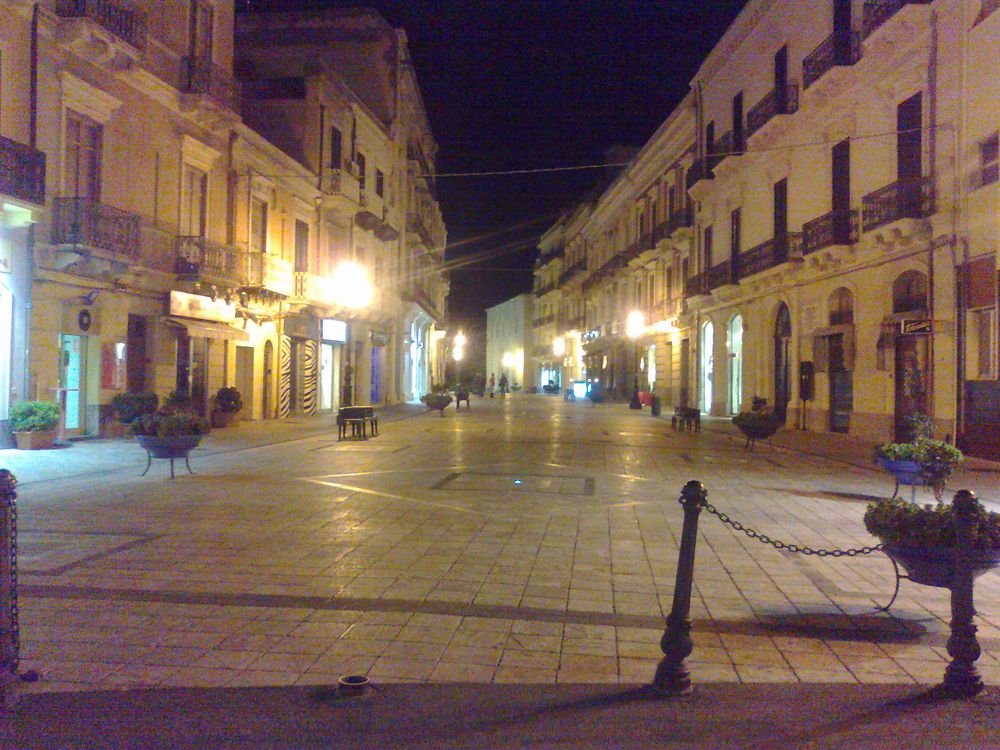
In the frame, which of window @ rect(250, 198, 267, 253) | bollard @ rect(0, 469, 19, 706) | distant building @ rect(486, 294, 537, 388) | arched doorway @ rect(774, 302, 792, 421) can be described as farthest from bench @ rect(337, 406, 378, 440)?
distant building @ rect(486, 294, 537, 388)

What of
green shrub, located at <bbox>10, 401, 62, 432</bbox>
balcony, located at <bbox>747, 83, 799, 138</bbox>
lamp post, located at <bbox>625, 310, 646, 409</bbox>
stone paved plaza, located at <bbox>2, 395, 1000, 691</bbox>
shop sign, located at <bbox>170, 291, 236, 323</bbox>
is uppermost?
balcony, located at <bbox>747, 83, 799, 138</bbox>

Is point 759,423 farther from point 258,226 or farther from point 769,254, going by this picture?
point 258,226

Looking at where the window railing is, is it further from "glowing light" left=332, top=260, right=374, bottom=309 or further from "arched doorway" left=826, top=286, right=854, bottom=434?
"arched doorway" left=826, top=286, right=854, bottom=434

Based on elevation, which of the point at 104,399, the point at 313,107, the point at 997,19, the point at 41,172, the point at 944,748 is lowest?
the point at 944,748

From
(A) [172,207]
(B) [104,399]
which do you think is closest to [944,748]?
(B) [104,399]

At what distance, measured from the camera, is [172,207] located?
66.3ft

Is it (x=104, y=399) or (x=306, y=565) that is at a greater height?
(x=104, y=399)

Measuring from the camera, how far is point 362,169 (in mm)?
34250

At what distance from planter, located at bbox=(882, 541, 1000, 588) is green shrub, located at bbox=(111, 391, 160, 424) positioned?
16475 mm

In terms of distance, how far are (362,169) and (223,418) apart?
15.1 metres

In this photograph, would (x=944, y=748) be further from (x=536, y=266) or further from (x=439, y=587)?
(x=536, y=266)

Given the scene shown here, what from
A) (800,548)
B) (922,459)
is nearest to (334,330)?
(922,459)

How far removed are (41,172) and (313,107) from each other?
14020 millimetres

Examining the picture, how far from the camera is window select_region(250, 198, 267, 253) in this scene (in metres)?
24.6
